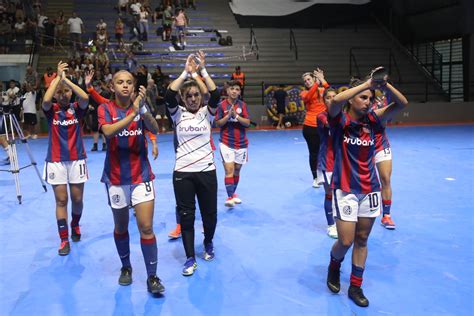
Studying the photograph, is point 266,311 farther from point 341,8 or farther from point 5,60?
point 341,8

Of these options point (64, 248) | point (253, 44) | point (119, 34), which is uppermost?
point (119, 34)

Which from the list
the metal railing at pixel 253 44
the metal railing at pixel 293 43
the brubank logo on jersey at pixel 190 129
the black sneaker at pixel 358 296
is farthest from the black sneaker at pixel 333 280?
the metal railing at pixel 293 43

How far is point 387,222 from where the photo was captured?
218 inches

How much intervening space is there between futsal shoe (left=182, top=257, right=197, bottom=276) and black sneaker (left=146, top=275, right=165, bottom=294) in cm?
38

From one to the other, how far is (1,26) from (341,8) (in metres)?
16.3

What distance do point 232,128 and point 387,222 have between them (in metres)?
2.33

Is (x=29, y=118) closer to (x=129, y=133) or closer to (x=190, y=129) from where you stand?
(x=190, y=129)

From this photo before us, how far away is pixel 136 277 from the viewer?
422 cm

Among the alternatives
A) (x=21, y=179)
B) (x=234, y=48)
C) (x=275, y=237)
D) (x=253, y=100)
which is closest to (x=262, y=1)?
(x=234, y=48)

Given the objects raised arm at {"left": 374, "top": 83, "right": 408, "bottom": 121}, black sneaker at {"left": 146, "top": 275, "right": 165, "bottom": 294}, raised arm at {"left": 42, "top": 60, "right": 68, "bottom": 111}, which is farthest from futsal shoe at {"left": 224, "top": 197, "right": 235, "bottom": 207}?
raised arm at {"left": 374, "top": 83, "right": 408, "bottom": 121}

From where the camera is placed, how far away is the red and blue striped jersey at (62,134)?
4.82m

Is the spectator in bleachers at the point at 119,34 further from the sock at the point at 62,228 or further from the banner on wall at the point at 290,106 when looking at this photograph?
the sock at the point at 62,228

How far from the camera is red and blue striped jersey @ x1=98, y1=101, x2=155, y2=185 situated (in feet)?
12.2

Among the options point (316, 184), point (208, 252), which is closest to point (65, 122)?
point (208, 252)
